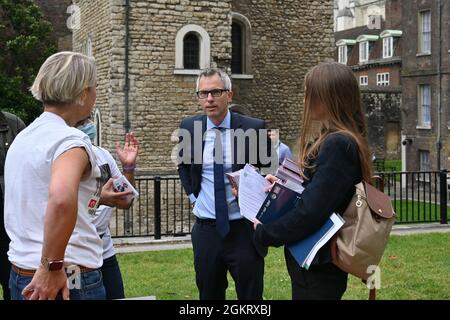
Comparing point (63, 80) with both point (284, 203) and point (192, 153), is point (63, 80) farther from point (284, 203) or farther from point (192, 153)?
point (192, 153)

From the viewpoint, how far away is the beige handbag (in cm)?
357

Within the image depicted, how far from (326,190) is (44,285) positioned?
1569 mm

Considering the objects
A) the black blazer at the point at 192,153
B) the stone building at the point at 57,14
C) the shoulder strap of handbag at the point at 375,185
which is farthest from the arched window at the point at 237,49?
the shoulder strap of handbag at the point at 375,185

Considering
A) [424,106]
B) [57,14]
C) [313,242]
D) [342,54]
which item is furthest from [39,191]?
[342,54]

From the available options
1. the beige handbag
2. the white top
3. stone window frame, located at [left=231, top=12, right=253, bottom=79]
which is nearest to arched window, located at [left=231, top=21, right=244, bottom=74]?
stone window frame, located at [left=231, top=12, right=253, bottom=79]

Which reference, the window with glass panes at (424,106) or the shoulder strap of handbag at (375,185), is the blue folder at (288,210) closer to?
the shoulder strap of handbag at (375,185)

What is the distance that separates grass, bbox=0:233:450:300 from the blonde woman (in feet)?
12.7

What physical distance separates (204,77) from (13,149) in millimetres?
2161

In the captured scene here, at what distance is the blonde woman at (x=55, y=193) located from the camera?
3.18 metres

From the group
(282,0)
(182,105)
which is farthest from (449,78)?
(182,105)

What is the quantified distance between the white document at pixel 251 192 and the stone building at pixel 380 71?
33.7m

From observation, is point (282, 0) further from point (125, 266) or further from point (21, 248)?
point (21, 248)

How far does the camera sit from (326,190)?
3.62 m

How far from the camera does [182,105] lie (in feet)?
58.9
